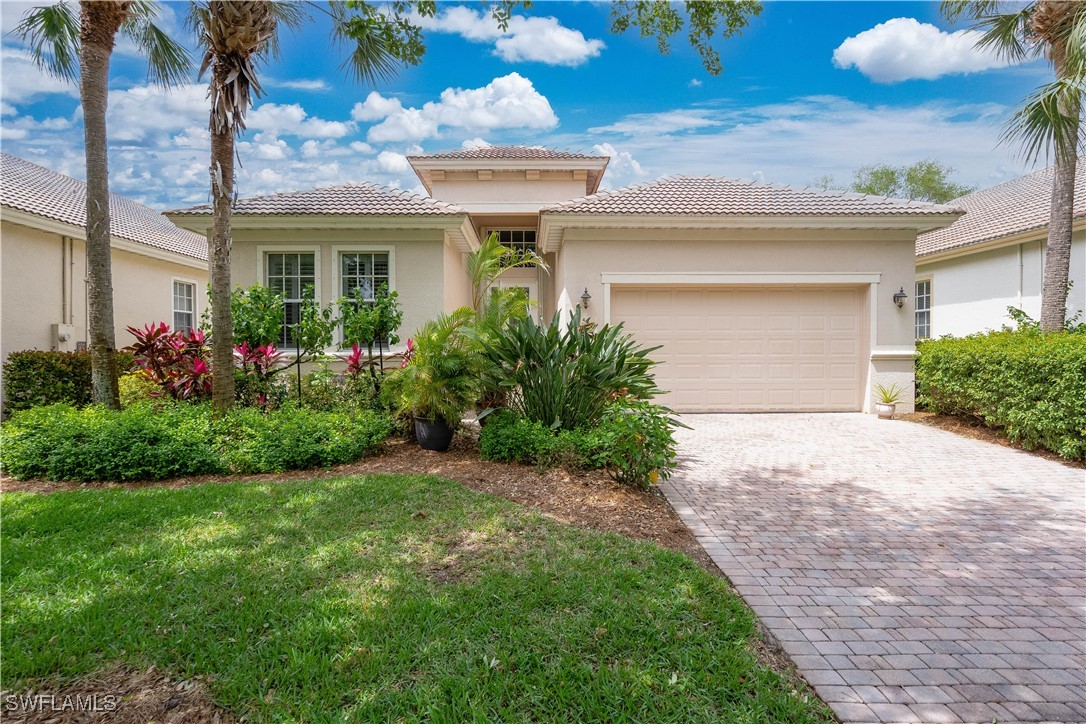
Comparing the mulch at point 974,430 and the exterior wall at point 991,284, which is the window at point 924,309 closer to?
the exterior wall at point 991,284

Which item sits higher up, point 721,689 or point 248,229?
point 248,229

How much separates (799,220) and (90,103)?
1180cm

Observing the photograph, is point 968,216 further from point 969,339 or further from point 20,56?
point 20,56

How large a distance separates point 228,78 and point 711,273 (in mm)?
8705

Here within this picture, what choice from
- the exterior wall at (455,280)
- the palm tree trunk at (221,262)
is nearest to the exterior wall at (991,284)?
the exterior wall at (455,280)

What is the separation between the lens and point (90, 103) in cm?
749

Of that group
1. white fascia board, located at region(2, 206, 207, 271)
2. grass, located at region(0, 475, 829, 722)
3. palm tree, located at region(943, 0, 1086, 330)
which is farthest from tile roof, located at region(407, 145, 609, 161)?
grass, located at region(0, 475, 829, 722)

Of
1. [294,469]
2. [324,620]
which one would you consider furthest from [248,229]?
[324,620]

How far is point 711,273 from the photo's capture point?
36.0ft

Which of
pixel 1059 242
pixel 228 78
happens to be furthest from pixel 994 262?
pixel 228 78

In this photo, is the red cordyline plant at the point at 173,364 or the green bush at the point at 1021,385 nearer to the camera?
the green bush at the point at 1021,385

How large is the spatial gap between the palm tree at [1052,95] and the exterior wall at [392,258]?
10052 mm

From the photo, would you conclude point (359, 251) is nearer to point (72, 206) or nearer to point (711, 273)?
point (711, 273)

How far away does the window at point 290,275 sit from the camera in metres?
10.5
